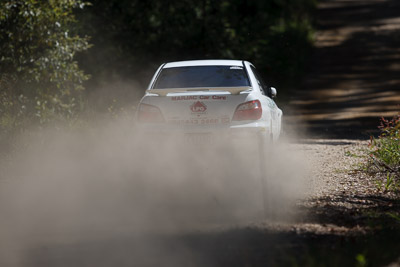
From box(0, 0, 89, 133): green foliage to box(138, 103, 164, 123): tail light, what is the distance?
188 inches

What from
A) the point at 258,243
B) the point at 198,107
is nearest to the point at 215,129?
the point at 198,107

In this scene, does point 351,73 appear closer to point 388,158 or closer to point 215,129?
point 388,158

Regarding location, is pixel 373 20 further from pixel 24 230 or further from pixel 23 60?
pixel 24 230

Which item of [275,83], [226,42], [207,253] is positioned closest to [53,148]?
[207,253]

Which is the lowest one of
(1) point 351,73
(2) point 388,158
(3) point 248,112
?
(1) point 351,73

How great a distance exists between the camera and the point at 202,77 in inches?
366

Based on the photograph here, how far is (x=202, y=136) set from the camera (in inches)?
325

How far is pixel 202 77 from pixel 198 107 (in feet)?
3.51

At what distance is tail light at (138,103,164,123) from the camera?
8.47m

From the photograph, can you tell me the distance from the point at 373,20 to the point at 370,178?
27099 millimetres


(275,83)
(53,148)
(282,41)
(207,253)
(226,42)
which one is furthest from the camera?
(282,41)

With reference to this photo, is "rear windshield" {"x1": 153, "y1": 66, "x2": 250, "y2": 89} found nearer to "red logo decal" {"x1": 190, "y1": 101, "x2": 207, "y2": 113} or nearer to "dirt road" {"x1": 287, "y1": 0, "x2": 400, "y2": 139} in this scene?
"red logo decal" {"x1": 190, "y1": 101, "x2": 207, "y2": 113}

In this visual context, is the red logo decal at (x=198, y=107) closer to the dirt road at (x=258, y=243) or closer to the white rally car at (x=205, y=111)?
the white rally car at (x=205, y=111)

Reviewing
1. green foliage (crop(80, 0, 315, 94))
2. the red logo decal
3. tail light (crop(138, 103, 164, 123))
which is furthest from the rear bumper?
green foliage (crop(80, 0, 315, 94))
